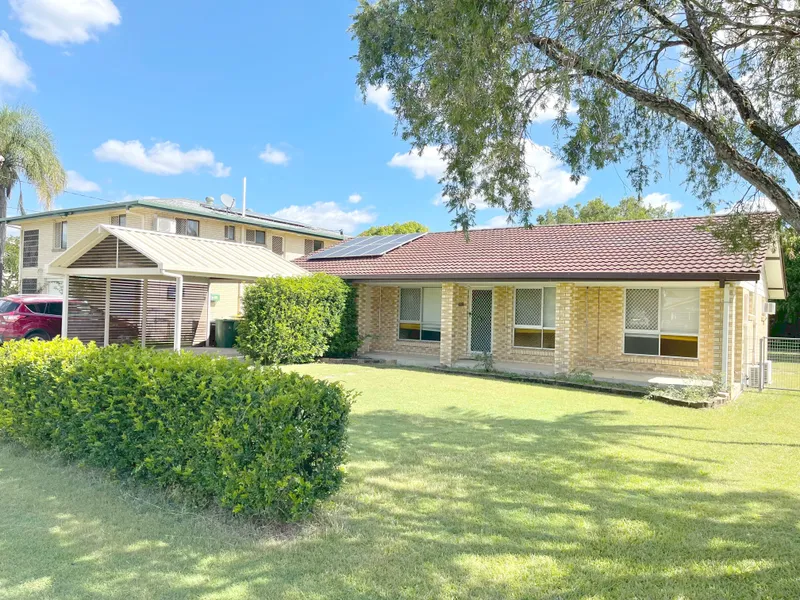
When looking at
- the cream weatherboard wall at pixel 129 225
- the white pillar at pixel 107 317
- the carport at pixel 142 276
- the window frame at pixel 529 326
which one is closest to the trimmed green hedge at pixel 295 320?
the carport at pixel 142 276

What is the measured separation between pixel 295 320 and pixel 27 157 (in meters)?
18.3

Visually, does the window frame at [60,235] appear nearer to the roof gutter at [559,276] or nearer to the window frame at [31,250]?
the window frame at [31,250]

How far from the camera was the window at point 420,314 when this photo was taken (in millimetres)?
18406

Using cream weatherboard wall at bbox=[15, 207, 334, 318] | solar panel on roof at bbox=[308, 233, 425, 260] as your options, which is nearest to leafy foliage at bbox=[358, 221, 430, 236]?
cream weatherboard wall at bbox=[15, 207, 334, 318]

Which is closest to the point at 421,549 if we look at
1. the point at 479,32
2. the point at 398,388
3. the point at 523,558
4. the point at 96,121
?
the point at 523,558

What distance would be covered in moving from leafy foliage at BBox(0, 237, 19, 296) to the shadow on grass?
44.5 m

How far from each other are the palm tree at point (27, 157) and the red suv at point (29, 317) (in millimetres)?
10346

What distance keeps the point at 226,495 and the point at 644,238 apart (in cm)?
1452

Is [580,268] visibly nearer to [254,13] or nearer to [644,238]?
→ [644,238]

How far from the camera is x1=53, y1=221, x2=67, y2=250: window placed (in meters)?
24.7

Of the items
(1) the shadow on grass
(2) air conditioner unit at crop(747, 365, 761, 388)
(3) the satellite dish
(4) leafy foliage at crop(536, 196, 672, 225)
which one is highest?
(4) leafy foliage at crop(536, 196, 672, 225)

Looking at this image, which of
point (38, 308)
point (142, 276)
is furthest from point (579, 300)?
point (38, 308)

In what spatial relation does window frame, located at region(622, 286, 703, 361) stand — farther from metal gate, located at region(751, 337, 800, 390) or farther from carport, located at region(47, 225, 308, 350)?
carport, located at region(47, 225, 308, 350)

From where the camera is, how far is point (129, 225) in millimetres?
22266
